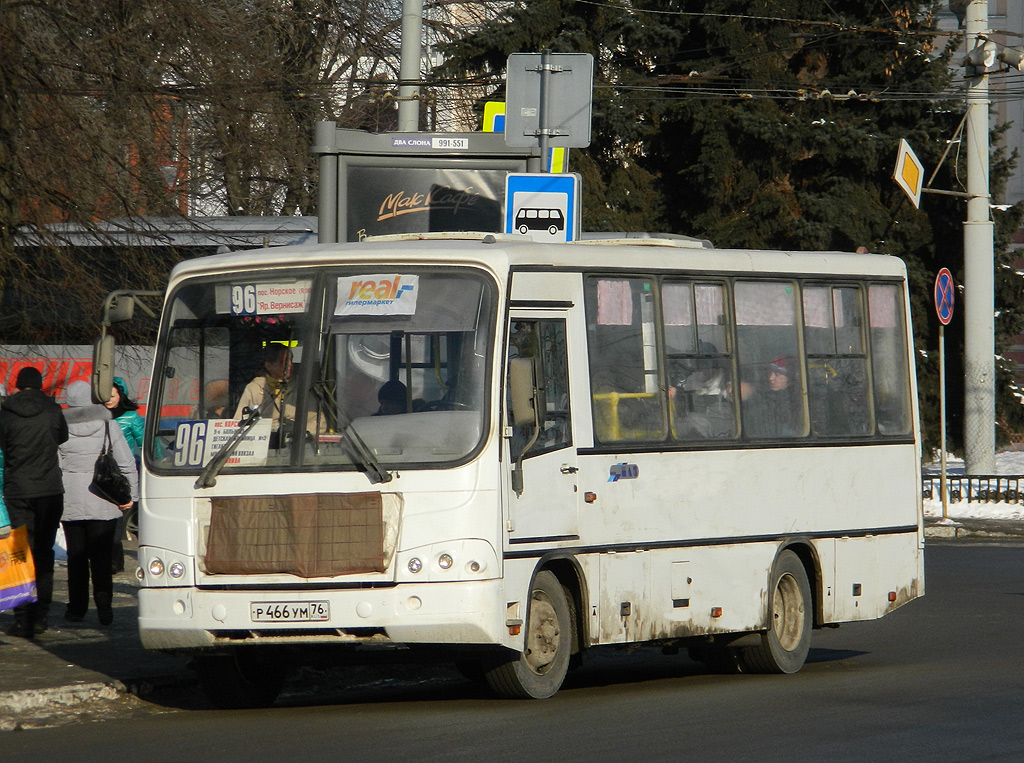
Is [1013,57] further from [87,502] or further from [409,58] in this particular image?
[87,502]

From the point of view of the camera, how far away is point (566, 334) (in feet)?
34.0

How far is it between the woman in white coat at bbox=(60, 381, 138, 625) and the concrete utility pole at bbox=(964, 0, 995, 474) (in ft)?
62.6

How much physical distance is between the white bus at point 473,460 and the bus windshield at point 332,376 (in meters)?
0.01

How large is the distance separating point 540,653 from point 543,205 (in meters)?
5.03

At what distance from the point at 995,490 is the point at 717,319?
17.6 m

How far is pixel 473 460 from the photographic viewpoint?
941 cm

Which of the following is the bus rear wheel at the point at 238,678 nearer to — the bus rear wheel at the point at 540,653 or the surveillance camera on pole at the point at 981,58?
the bus rear wheel at the point at 540,653

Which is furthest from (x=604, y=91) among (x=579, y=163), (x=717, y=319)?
(x=717, y=319)

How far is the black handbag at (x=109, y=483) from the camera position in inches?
513

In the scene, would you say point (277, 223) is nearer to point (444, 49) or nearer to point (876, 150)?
point (444, 49)

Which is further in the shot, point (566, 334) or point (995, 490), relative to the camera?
point (995, 490)

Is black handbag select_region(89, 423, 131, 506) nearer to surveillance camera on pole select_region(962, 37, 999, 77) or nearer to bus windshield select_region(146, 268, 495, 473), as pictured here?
bus windshield select_region(146, 268, 495, 473)

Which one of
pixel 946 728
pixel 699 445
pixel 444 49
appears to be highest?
pixel 444 49

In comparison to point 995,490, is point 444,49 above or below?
above
